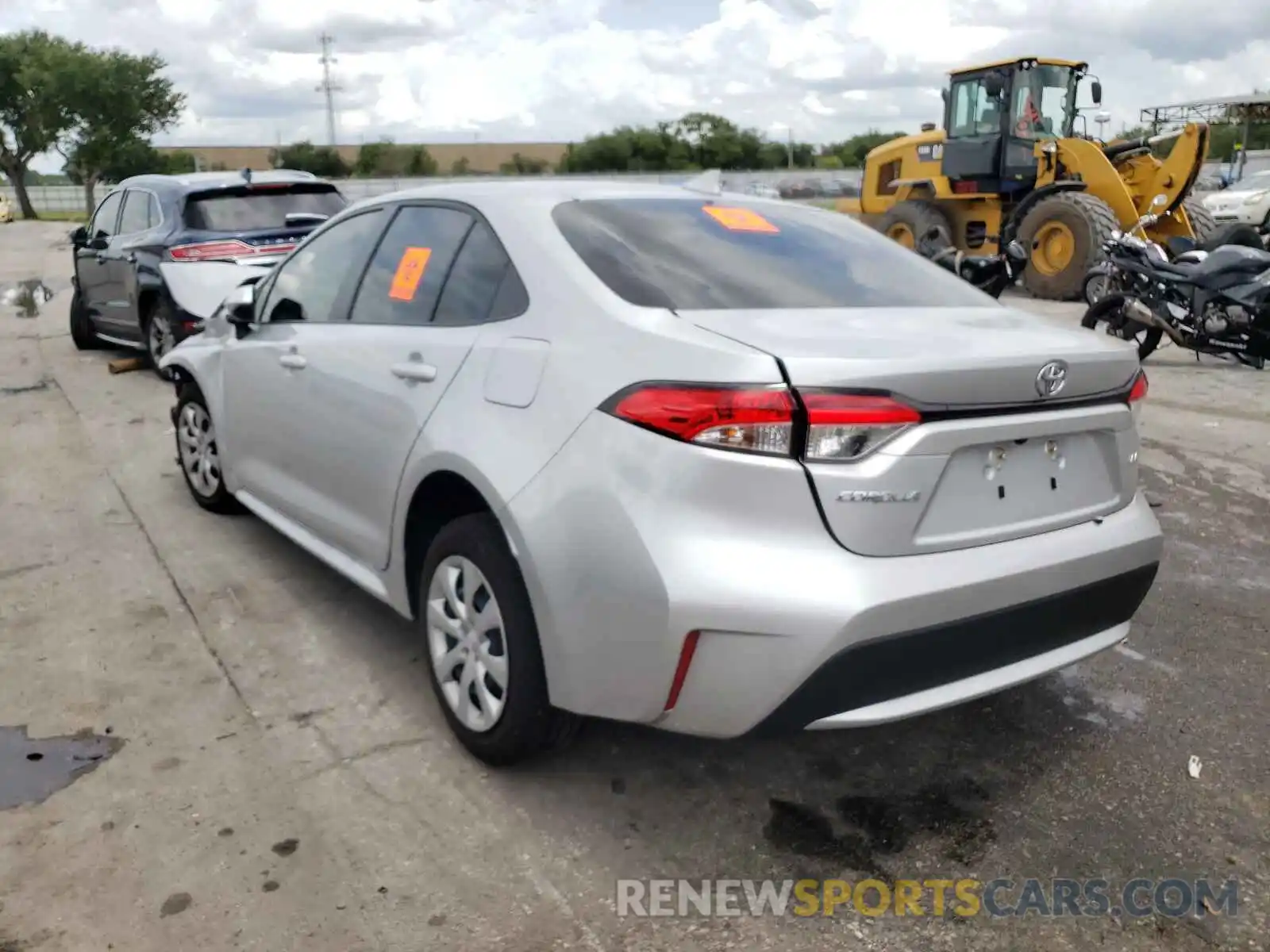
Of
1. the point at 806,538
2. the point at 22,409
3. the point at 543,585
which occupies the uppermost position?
the point at 806,538

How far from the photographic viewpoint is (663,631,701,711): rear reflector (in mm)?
2445

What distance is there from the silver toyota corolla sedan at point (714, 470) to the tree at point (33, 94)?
59.0 meters

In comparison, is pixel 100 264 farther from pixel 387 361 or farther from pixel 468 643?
pixel 468 643

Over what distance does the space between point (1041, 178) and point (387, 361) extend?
507 inches

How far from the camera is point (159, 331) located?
9039mm

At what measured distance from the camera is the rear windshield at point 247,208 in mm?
8516

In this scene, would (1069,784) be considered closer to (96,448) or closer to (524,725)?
(524,725)

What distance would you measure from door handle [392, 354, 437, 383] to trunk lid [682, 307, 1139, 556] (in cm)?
87

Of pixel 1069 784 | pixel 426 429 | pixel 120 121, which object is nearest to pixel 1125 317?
pixel 1069 784

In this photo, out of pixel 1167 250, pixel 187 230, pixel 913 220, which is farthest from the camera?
pixel 913 220

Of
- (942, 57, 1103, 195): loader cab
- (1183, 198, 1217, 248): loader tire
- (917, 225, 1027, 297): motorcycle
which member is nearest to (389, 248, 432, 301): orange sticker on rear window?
(917, 225, 1027, 297): motorcycle

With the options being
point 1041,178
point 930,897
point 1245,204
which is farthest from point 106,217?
point 1245,204

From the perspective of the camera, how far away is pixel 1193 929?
249 centimetres

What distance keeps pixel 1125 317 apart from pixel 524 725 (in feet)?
26.2
